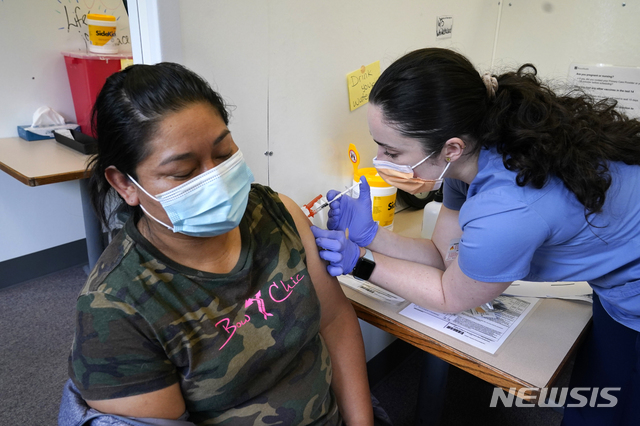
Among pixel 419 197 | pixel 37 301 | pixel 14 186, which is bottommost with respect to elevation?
pixel 37 301

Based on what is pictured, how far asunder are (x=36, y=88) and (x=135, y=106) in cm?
230

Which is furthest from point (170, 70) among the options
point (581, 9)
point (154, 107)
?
point (581, 9)

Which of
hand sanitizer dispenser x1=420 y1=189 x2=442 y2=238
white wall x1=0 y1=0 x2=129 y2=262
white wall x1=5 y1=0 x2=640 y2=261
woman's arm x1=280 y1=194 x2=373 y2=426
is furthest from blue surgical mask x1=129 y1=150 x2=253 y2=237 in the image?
white wall x1=0 y1=0 x2=129 y2=262

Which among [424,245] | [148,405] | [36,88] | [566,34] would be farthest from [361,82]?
[36,88]

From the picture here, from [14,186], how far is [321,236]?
2.35m

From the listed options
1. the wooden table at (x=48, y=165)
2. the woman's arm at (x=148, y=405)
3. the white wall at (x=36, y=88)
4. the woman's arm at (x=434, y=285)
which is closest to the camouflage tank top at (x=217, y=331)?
the woman's arm at (x=148, y=405)

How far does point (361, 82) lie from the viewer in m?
1.69

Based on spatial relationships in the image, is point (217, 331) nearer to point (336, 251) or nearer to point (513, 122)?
point (336, 251)

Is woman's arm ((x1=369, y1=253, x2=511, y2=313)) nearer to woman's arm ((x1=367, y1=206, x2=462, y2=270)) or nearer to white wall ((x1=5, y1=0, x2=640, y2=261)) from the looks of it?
woman's arm ((x1=367, y1=206, x2=462, y2=270))

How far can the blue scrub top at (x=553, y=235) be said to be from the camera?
0.96 m

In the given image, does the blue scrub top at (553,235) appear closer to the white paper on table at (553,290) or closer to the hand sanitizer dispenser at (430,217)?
the white paper on table at (553,290)

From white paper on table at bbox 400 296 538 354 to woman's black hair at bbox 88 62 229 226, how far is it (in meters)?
0.77

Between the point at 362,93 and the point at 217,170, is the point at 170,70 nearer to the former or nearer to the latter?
the point at 217,170

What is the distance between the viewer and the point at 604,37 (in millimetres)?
1998
